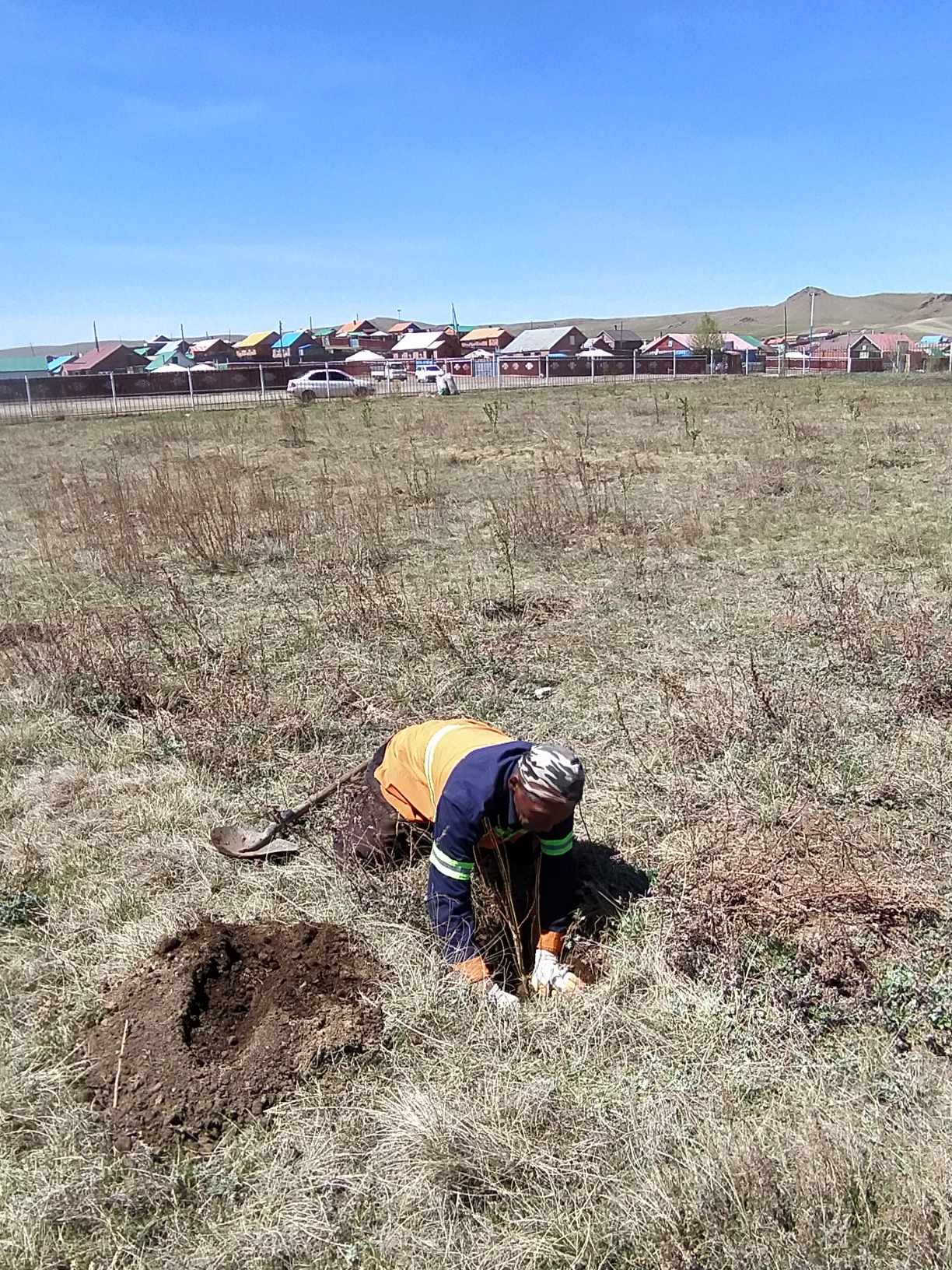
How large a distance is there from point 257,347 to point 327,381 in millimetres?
55590

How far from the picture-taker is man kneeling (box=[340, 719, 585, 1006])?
2.50m

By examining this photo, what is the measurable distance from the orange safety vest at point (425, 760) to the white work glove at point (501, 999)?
1.94 ft

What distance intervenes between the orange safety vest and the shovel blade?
48 cm

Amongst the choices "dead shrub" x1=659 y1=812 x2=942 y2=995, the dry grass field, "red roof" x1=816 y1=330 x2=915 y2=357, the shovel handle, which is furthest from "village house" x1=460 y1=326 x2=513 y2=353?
"dead shrub" x1=659 y1=812 x2=942 y2=995

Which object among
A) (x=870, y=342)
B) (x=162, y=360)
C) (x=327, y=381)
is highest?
(x=162, y=360)

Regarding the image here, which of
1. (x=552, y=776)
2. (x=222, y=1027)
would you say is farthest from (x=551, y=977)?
(x=222, y=1027)

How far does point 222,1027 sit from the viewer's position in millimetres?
2367

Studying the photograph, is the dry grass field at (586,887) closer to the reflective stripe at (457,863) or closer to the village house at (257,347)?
the reflective stripe at (457,863)

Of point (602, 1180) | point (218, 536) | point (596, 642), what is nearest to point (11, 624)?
point (218, 536)

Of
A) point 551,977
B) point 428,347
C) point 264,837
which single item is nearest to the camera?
point 551,977

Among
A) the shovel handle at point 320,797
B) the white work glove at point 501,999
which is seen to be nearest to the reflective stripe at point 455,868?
the white work glove at point 501,999

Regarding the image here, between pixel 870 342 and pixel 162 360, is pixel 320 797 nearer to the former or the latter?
pixel 162 360

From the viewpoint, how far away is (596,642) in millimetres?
5363

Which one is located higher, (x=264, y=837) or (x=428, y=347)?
(x=428, y=347)
